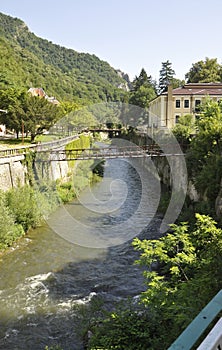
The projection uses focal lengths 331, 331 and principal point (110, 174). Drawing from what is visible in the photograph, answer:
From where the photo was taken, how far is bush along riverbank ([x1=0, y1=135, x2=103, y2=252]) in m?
15.2

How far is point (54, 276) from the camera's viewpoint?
41.9 ft

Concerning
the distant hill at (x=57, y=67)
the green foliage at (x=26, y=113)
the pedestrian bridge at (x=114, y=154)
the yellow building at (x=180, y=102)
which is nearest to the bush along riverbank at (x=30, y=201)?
the pedestrian bridge at (x=114, y=154)

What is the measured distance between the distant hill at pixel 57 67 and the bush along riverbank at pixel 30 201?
172ft

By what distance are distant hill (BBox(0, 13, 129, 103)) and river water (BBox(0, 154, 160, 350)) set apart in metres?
58.7

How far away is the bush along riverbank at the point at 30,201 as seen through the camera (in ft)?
Result: 49.8

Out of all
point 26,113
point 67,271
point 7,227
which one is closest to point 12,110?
point 26,113

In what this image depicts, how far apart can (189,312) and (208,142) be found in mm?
13466

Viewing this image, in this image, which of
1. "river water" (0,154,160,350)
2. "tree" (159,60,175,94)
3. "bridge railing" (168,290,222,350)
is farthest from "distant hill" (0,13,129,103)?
"bridge railing" (168,290,222,350)

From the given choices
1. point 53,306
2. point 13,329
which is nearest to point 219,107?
point 53,306

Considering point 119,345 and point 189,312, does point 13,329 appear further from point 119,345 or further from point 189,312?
point 189,312

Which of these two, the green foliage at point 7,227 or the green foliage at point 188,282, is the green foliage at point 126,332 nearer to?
the green foliage at point 188,282

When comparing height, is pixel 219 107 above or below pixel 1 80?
below

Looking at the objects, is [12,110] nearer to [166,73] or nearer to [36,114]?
[36,114]

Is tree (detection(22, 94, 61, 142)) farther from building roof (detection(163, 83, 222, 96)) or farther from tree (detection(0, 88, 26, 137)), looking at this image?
building roof (detection(163, 83, 222, 96))
